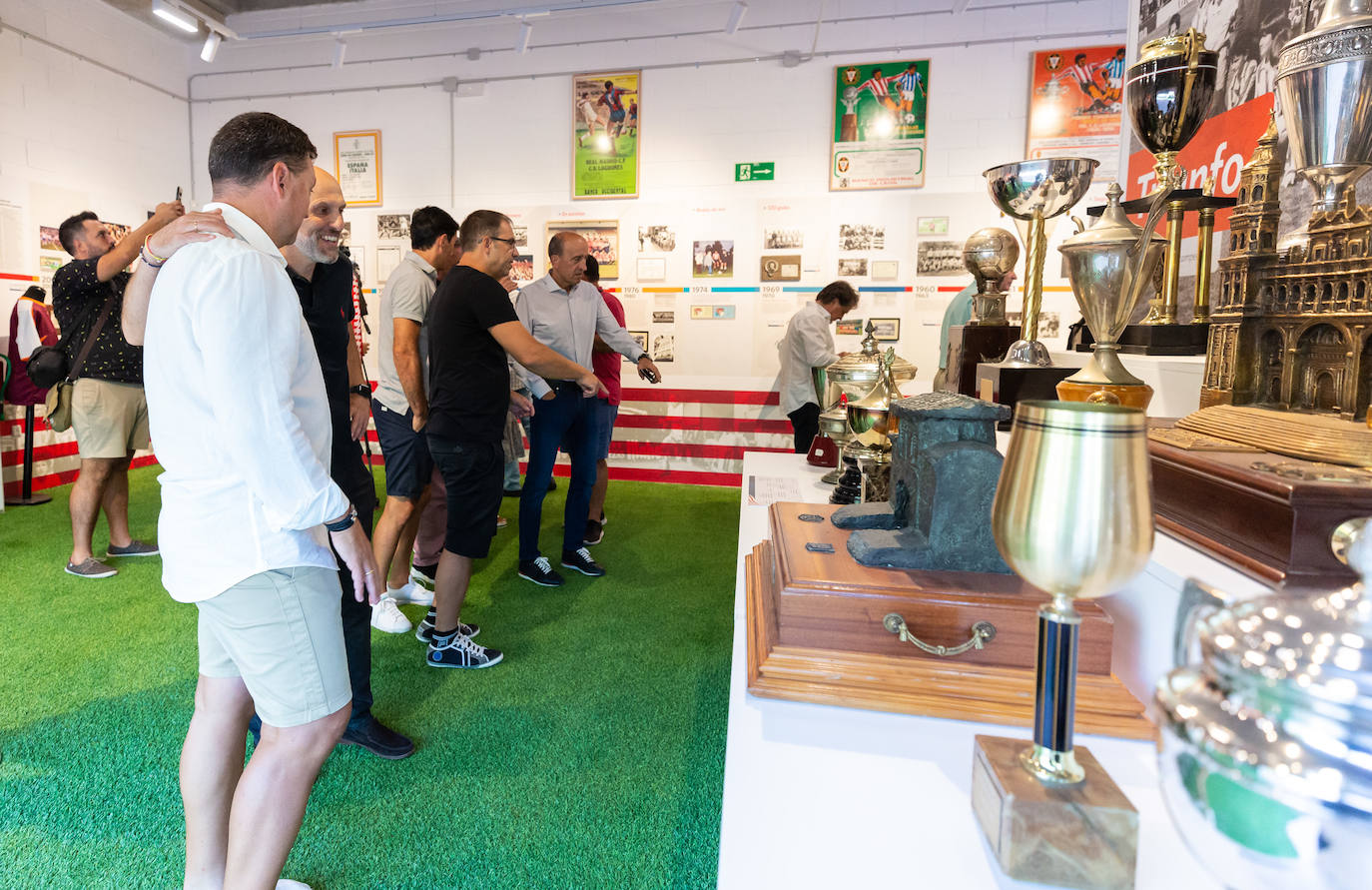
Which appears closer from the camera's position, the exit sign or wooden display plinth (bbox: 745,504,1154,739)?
wooden display plinth (bbox: 745,504,1154,739)

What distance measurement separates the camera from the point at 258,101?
646cm

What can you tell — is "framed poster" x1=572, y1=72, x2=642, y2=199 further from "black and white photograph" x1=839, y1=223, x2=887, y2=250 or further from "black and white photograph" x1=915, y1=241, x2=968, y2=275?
"black and white photograph" x1=915, y1=241, x2=968, y2=275

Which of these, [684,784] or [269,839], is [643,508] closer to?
[684,784]

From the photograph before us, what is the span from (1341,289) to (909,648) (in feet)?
2.42

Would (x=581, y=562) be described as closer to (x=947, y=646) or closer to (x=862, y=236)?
A: (x=947, y=646)

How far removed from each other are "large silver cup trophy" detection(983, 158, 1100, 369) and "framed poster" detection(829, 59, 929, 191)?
4011 mm

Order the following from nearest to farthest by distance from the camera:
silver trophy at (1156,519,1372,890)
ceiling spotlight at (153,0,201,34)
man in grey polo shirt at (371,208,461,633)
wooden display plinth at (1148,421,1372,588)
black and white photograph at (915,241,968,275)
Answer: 1. silver trophy at (1156,519,1372,890)
2. wooden display plinth at (1148,421,1372,588)
3. man in grey polo shirt at (371,208,461,633)
4. ceiling spotlight at (153,0,201,34)
5. black and white photograph at (915,241,968,275)

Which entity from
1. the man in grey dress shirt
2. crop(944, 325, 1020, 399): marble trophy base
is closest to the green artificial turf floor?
the man in grey dress shirt

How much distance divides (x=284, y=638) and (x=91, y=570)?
10.2 feet

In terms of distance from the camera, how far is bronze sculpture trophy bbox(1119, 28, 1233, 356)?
1.38 m

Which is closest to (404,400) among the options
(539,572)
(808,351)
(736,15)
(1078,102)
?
(539,572)

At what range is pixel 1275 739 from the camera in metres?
0.34

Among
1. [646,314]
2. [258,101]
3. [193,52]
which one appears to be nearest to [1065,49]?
[646,314]

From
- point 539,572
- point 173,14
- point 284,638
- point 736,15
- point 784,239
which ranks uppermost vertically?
point 736,15
